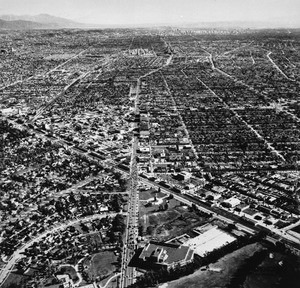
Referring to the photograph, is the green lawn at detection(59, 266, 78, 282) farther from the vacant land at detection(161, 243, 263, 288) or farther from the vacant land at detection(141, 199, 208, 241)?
the vacant land at detection(141, 199, 208, 241)

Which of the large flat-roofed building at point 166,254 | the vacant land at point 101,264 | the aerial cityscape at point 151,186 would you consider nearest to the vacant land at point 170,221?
the aerial cityscape at point 151,186

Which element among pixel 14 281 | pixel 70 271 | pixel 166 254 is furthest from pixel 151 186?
pixel 14 281

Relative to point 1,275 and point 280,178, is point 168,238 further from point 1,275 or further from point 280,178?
point 280,178

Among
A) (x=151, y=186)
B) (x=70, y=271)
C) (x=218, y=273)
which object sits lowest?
(x=70, y=271)

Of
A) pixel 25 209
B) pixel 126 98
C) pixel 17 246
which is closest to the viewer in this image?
pixel 17 246

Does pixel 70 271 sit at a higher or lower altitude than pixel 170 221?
lower

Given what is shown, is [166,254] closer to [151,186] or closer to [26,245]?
[26,245]

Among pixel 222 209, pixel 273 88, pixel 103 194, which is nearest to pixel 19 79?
pixel 273 88

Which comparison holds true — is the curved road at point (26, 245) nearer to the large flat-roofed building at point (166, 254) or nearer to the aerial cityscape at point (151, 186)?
the aerial cityscape at point (151, 186)
